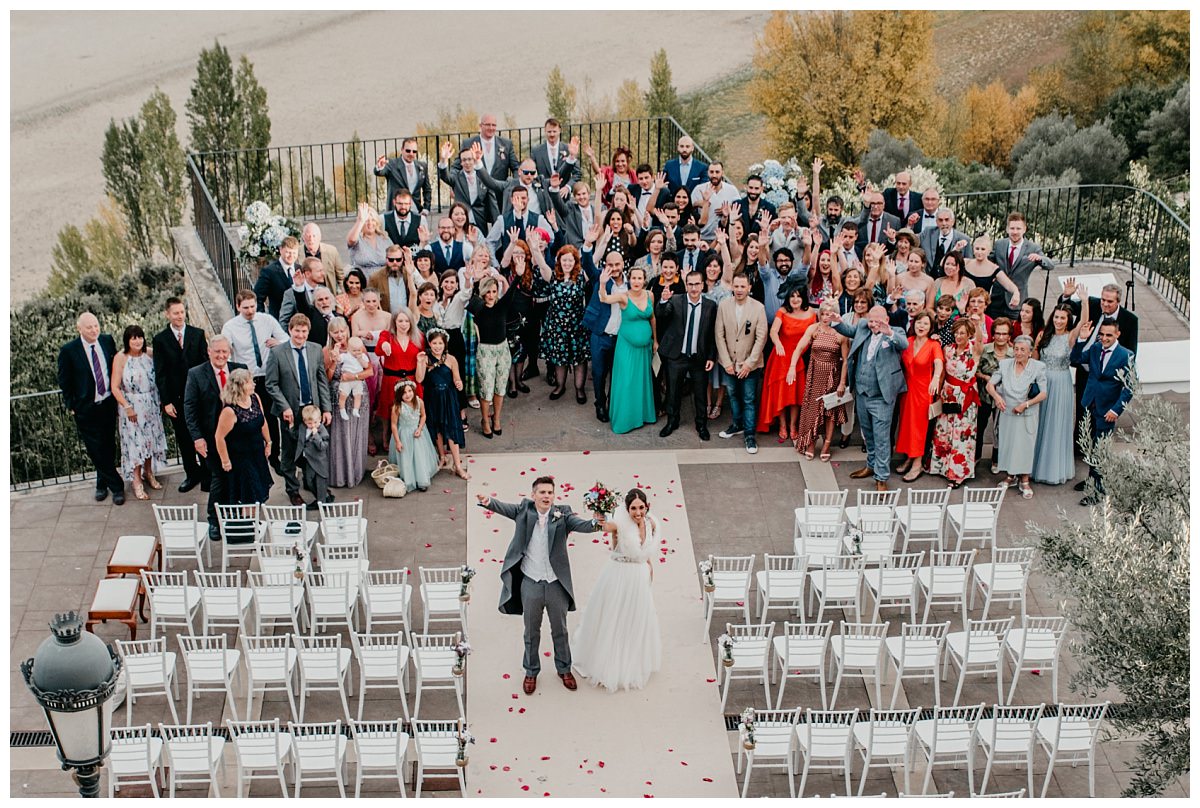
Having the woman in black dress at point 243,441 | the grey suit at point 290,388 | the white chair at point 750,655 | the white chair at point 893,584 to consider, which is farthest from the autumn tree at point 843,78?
the white chair at point 750,655

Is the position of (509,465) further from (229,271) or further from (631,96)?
(631,96)

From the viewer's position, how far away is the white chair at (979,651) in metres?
9.80

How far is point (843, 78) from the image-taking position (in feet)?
161

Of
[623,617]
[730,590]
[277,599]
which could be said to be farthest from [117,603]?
[730,590]

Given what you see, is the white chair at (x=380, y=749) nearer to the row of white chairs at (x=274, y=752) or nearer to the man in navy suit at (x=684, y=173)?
the row of white chairs at (x=274, y=752)

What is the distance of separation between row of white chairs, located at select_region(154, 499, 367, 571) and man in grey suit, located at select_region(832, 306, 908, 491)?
420cm

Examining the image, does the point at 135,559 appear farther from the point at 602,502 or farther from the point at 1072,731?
the point at 1072,731

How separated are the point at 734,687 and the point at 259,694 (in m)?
3.19

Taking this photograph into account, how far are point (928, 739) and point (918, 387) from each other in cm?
400

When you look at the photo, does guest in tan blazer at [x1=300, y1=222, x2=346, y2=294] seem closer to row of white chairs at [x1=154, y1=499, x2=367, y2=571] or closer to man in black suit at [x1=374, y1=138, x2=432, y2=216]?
man in black suit at [x1=374, y1=138, x2=432, y2=216]

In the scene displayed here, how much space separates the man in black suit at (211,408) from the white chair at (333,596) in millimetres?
1414

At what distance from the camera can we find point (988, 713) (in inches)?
383

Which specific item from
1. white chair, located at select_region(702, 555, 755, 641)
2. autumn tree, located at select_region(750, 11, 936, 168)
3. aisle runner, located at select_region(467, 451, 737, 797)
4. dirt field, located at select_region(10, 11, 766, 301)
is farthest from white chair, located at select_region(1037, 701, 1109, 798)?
dirt field, located at select_region(10, 11, 766, 301)

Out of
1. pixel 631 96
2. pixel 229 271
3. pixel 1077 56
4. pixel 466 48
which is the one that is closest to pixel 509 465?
pixel 229 271
